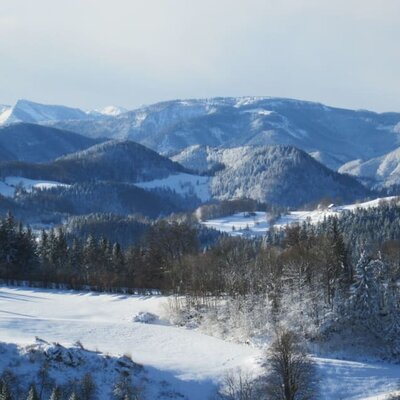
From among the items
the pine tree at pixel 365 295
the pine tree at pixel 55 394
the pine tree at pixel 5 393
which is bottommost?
the pine tree at pixel 55 394

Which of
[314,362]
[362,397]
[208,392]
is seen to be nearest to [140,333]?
[208,392]

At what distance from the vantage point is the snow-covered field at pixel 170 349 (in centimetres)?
6203

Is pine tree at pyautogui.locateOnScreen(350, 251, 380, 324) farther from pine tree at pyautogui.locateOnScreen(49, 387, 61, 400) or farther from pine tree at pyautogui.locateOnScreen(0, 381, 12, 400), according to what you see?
pine tree at pyautogui.locateOnScreen(0, 381, 12, 400)

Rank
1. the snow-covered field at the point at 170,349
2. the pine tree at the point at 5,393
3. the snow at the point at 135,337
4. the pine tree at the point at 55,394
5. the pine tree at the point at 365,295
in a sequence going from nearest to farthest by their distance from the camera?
the pine tree at the point at 5,393, the pine tree at the point at 55,394, the snow-covered field at the point at 170,349, the snow at the point at 135,337, the pine tree at the point at 365,295

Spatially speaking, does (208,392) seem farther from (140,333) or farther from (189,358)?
(140,333)

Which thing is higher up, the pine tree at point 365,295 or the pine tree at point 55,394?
the pine tree at point 365,295

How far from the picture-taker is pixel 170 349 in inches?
2697

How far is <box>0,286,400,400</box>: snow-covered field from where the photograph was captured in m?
62.0

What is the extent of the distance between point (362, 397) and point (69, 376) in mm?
29525

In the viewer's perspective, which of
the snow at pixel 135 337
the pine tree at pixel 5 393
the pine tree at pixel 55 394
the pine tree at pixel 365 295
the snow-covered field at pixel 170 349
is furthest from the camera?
the pine tree at pixel 365 295

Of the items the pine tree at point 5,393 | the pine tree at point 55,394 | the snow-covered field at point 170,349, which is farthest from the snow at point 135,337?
the pine tree at point 5,393

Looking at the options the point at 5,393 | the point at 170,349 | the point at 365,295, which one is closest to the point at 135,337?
the point at 170,349

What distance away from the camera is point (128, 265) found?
10762 centimetres

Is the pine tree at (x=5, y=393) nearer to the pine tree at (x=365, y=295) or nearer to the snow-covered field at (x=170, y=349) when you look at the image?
the snow-covered field at (x=170, y=349)
